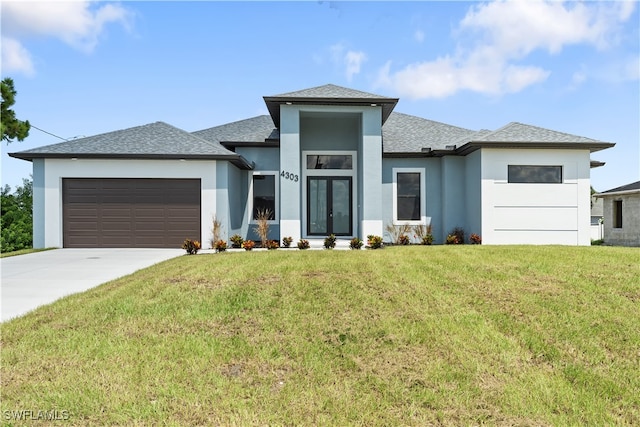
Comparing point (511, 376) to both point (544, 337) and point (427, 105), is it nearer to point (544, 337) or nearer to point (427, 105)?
point (544, 337)

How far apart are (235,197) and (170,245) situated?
10.5 ft

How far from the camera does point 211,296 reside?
6.02 metres

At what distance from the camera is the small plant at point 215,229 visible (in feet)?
46.0

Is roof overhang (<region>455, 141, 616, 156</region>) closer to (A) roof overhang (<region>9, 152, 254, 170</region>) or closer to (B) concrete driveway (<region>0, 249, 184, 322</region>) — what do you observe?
(A) roof overhang (<region>9, 152, 254, 170</region>)

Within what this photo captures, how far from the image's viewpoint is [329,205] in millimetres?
16328

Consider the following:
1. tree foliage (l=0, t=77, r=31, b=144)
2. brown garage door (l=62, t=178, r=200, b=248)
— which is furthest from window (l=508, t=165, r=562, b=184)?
tree foliage (l=0, t=77, r=31, b=144)

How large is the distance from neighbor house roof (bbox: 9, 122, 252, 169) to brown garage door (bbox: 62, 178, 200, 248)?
103cm

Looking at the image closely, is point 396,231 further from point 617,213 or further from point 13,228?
point 13,228

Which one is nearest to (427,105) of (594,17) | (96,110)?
(594,17)

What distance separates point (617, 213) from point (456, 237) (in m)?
12.1

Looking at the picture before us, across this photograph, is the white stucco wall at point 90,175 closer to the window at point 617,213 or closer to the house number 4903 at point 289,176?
the house number 4903 at point 289,176

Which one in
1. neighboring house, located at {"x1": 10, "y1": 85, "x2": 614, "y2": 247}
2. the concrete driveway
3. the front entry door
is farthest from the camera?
the front entry door

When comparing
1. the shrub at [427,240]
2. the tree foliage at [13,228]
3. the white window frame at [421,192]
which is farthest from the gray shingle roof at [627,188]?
the tree foliage at [13,228]

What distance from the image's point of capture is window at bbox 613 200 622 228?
2056 centimetres
